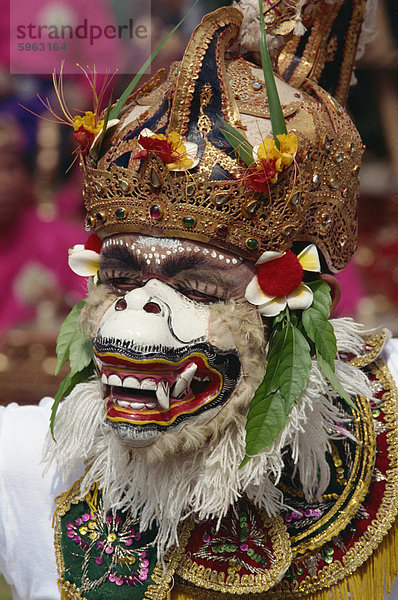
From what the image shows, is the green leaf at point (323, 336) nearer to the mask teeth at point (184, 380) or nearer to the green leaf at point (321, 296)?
the green leaf at point (321, 296)

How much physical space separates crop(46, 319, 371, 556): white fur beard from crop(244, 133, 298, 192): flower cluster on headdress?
0.37 m

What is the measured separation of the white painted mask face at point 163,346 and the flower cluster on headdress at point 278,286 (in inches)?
1.1

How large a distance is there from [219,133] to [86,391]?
23.5 inches

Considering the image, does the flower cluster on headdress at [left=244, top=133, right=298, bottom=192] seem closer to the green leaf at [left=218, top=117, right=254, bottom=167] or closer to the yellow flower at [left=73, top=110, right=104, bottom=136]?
the green leaf at [left=218, top=117, right=254, bottom=167]

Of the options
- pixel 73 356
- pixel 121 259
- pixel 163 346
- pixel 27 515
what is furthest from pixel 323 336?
pixel 27 515

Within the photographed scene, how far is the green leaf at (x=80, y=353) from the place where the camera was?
4.90ft

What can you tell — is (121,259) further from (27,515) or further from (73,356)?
(27,515)

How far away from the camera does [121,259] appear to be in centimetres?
139

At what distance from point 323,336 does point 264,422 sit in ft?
0.65

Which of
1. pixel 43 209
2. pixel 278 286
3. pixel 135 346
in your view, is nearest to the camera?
pixel 135 346

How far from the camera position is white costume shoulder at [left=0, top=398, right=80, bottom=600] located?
1633 mm

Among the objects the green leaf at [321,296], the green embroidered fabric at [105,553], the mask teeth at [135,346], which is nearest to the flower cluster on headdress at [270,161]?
the green leaf at [321,296]

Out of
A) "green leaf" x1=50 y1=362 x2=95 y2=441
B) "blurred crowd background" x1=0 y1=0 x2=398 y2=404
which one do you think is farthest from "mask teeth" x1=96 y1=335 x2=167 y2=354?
"blurred crowd background" x1=0 y1=0 x2=398 y2=404

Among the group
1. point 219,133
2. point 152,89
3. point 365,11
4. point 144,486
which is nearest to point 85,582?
point 144,486
